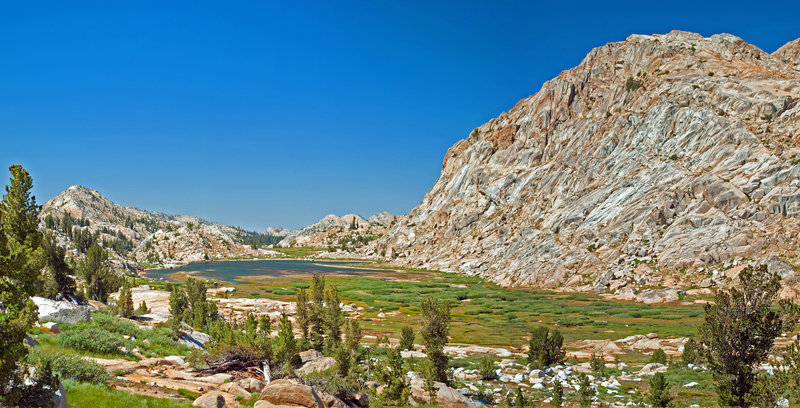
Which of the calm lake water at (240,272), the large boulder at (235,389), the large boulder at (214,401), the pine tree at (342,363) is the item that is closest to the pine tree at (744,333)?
the pine tree at (342,363)

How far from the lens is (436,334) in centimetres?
2870

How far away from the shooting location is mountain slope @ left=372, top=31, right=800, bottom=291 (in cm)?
8019

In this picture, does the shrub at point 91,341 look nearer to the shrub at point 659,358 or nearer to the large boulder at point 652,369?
the large boulder at point 652,369

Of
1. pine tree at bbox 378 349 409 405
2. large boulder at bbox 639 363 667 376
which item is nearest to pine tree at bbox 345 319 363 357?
pine tree at bbox 378 349 409 405

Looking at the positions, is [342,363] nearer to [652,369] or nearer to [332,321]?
[332,321]

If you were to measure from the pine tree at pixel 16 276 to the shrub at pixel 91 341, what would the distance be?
44.9 feet

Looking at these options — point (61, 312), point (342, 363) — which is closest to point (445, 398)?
point (342, 363)

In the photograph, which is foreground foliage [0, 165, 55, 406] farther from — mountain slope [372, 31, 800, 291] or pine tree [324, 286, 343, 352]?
mountain slope [372, 31, 800, 291]

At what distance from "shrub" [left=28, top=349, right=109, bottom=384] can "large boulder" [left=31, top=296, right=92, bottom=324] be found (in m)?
11.7

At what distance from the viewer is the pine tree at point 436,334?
93.2ft

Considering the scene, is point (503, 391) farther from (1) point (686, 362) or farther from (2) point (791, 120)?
(2) point (791, 120)

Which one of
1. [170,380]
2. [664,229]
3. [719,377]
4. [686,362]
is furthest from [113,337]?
[664,229]

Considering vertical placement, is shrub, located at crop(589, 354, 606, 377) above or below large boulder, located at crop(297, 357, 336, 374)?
below

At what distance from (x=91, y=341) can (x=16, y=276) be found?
15.4 m
